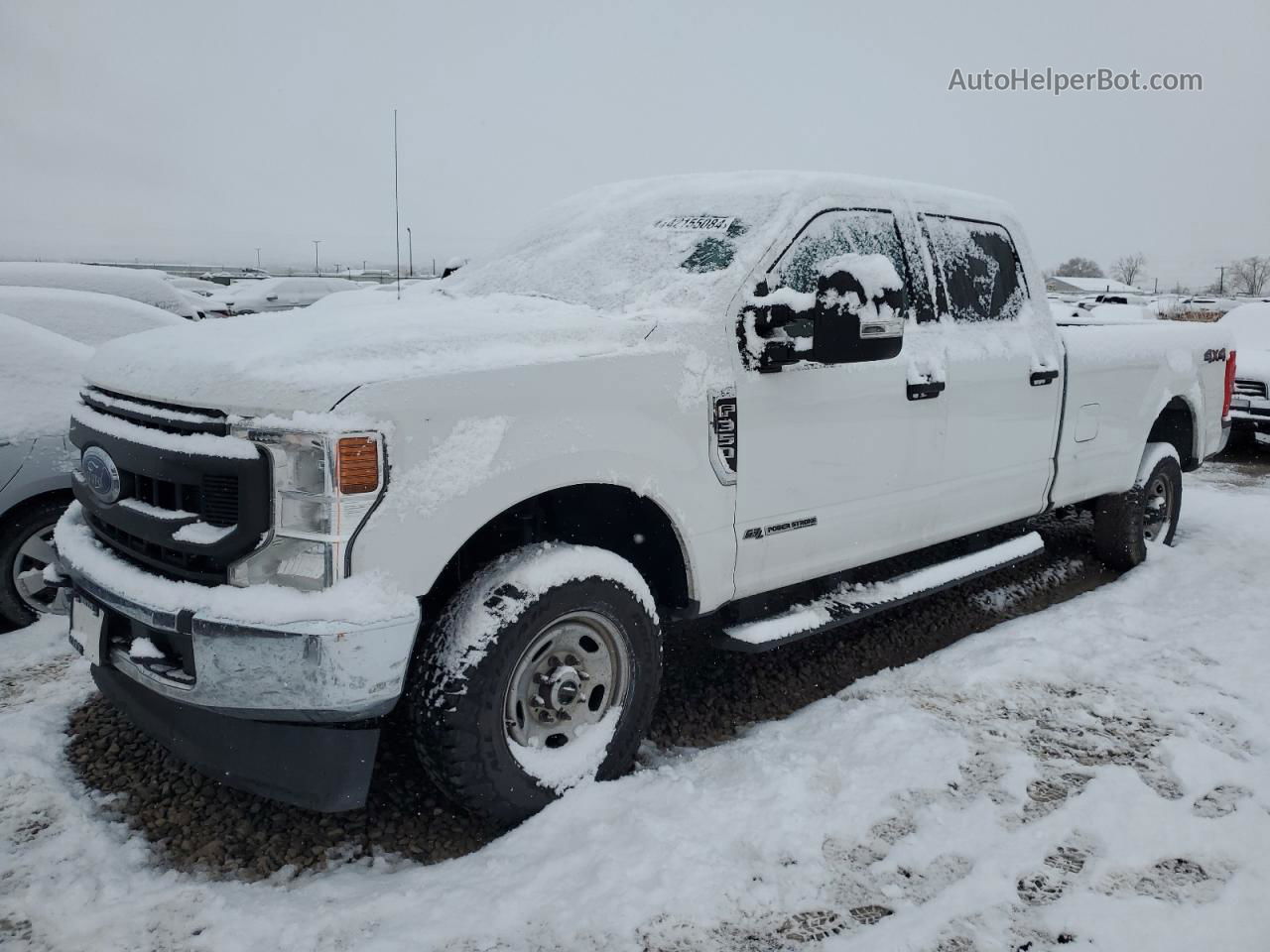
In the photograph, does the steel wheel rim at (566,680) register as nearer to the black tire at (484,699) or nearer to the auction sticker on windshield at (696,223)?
the black tire at (484,699)

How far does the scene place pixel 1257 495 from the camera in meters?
7.67

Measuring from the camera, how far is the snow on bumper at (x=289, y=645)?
2.29 meters

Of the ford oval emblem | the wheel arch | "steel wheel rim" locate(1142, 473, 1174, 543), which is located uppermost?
the ford oval emblem

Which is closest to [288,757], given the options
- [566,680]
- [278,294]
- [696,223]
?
[566,680]

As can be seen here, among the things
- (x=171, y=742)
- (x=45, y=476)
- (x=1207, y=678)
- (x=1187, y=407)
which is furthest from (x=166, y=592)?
(x=1187, y=407)

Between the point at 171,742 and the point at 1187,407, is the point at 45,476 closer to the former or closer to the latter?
the point at 171,742

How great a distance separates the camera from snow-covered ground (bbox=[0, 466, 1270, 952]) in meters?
2.37

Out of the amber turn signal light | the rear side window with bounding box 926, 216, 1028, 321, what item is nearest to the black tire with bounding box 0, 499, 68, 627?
Answer: the amber turn signal light

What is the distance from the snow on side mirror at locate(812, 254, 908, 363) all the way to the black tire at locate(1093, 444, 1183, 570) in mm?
3055

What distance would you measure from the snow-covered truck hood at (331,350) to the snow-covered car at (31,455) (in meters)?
1.32

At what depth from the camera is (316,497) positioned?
230cm

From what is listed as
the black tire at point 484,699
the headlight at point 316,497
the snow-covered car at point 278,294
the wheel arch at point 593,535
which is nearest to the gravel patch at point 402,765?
the black tire at point 484,699

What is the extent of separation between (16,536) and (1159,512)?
241 inches

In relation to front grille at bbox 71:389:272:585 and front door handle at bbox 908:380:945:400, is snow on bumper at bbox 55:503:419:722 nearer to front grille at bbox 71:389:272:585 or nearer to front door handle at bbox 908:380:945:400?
front grille at bbox 71:389:272:585
